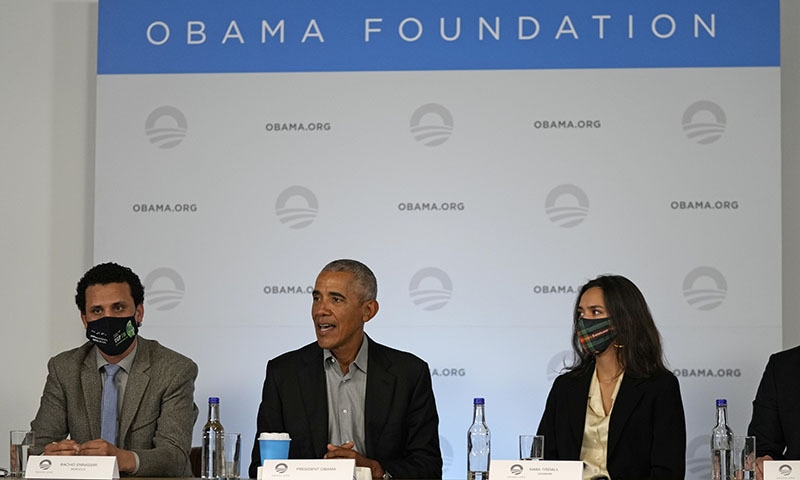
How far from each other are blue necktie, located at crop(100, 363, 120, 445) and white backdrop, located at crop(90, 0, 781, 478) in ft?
4.00

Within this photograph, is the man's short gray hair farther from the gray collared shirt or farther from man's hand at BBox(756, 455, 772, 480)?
man's hand at BBox(756, 455, 772, 480)

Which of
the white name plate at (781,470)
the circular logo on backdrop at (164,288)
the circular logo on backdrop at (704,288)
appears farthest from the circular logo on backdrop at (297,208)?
the white name plate at (781,470)

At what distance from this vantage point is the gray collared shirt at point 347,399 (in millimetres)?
4234

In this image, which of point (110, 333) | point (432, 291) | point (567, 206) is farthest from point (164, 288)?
point (567, 206)

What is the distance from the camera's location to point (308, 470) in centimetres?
316

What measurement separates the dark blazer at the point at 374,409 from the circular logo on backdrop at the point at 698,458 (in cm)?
155

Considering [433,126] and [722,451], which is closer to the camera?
[722,451]

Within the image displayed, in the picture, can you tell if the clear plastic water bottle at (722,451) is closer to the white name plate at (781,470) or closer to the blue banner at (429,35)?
the white name plate at (781,470)

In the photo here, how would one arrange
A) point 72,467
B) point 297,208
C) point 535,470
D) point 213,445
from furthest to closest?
point 297,208 < point 213,445 < point 72,467 < point 535,470

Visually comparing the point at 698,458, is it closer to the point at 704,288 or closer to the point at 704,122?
the point at 704,288

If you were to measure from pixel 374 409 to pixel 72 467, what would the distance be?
122 centimetres

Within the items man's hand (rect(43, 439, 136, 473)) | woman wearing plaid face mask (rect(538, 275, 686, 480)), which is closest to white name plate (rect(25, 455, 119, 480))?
man's hand (rect(43, 439, 136, 473))

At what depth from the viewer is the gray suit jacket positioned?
4137 mm

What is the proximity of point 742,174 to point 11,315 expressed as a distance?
358 centimetres
